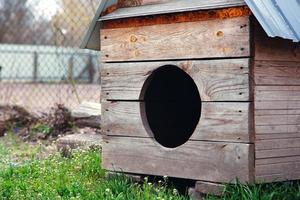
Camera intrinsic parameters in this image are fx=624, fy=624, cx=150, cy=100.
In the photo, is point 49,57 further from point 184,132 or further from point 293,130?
point 293,130

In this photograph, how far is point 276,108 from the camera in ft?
12.5

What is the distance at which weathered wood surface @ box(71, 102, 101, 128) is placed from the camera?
22.9ft

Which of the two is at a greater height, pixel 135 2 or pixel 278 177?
pixel 135 2

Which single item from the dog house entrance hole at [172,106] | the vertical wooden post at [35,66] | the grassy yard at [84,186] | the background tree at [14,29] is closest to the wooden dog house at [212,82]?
the grassy yard at [84,186]

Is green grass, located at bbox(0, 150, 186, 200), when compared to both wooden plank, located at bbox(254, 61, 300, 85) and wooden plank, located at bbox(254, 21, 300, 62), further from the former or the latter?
wooden plank, located at bbox(254, 21, 300, 62)

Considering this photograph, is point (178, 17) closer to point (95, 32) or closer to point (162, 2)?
point (162, 2)

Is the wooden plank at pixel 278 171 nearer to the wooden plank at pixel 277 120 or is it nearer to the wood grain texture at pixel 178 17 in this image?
the wooden plank at pixel 277 120

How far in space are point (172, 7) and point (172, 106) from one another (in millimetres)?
1366

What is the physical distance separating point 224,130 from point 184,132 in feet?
→ 5.10

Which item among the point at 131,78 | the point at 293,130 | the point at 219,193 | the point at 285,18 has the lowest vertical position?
the point at 219,193

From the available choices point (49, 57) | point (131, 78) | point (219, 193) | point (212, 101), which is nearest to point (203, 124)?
point (212, 101)

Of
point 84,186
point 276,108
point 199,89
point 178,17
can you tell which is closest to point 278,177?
point 276,108

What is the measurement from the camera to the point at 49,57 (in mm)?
18141

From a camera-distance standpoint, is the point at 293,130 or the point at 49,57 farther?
the point at 49,57
